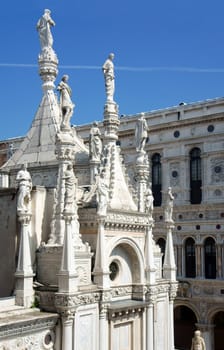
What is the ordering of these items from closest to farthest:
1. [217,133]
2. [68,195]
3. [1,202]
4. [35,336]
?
[35,336] → [68,195] → [1,202] → [217,133]

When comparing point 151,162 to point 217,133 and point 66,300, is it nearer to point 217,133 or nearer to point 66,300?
point 217,133

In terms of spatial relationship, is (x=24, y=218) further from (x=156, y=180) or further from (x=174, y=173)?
(x=156, y=180)

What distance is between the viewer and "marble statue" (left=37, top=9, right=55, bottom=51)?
22281mm

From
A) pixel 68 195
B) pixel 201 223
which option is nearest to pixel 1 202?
pixel 68 195

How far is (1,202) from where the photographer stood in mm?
19188

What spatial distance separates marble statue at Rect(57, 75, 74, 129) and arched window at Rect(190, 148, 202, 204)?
19.6 meters

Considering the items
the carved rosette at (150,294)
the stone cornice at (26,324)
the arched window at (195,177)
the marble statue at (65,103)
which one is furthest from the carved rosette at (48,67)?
the arched window at (195,177)

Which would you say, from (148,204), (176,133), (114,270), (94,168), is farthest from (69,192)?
(176,133)

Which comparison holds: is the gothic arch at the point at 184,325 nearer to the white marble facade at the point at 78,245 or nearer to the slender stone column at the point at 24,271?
the white marble facade at the point at 78,245

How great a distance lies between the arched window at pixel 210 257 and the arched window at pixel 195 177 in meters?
2.93

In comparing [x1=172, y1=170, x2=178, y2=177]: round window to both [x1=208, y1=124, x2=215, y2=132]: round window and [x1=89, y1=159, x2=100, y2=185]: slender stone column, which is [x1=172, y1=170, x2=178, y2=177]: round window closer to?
[x1=208, y1=124, x2=215, y2=132]: round window

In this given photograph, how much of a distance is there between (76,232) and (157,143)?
863 inches

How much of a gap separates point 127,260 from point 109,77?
7769 mm

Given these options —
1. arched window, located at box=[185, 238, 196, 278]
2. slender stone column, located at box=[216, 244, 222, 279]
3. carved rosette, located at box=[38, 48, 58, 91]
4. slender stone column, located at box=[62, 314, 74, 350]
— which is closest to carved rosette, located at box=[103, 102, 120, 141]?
carved rosette, located at box=[38, 48, 58, 91]
